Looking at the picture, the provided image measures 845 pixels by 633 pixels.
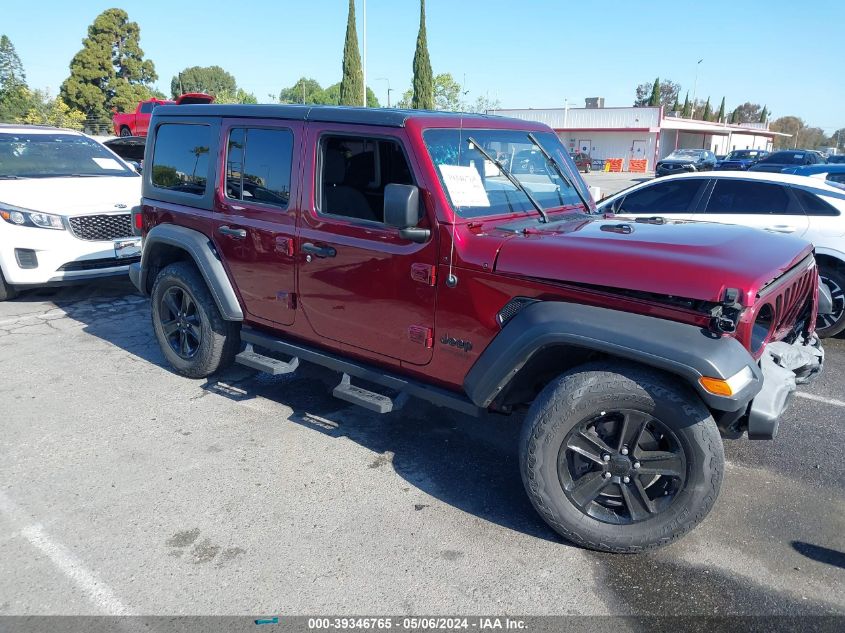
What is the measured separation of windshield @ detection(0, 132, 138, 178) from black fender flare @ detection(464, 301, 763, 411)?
704 cm

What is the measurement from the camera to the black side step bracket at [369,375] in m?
3.41

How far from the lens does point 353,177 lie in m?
3.89

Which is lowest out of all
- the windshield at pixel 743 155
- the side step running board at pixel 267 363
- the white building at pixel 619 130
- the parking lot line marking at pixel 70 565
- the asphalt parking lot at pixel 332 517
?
the parking lot line marking at pixel 70 565

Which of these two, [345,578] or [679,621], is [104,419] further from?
[679,621]

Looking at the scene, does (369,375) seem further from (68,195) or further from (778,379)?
(68,195)

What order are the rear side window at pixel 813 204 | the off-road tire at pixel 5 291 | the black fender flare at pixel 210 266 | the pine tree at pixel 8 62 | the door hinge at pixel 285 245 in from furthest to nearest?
the pine tree at pixel 8 62
the off-road tire at pixel 5 291
the rear side window at pixel 813 204
the black fender flare at pixel 210 266
the door hinge at pixel 285 245

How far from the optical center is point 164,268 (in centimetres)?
504

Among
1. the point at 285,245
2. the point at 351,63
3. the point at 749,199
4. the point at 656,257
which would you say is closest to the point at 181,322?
the point at 285,245

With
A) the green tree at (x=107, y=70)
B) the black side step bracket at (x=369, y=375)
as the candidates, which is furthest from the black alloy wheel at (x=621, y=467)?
the green tree at (x=107, y=70)

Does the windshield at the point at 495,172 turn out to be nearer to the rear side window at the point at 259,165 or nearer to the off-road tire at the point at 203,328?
the rear side window at the point at 259,165

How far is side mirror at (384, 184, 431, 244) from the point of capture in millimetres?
3176

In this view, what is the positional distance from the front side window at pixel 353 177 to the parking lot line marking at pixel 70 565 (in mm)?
2235

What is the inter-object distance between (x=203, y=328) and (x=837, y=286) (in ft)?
19.5

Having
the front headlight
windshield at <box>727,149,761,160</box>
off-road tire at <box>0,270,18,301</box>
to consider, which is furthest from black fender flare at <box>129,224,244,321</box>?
windshield at <box>727,149,761,160</box>
